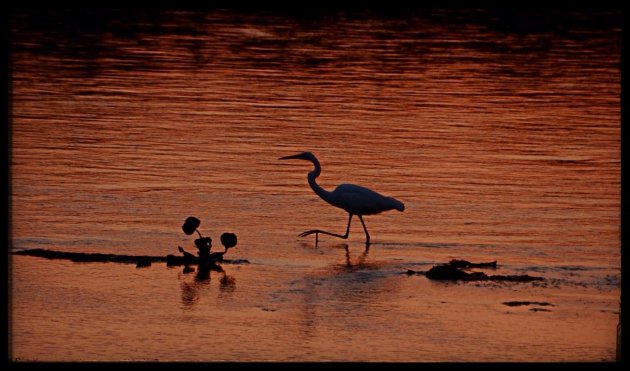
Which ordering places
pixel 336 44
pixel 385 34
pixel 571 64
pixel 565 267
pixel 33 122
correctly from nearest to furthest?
pixel 565 267
pixel 33 122
pixel 571 64
pixel 336 44
pixel 385 34

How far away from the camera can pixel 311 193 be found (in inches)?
559

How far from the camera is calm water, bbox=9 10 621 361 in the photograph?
8.83 m

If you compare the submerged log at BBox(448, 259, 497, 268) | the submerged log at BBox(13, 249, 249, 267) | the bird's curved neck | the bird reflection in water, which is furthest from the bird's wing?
the bird reflection in water

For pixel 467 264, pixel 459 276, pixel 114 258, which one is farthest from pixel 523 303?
pixel 114 258

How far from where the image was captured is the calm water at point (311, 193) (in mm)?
8828

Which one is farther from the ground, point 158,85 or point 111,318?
point 158,85

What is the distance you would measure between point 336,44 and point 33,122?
1222cm

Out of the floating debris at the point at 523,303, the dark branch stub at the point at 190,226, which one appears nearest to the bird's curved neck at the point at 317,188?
the dark branch stub at the point at 190,226

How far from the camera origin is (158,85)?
2283cm

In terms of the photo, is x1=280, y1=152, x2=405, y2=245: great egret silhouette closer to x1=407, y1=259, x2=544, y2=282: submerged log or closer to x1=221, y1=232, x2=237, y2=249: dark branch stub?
x1=221, y1=232, x2=237, y2=249: dark branch stub

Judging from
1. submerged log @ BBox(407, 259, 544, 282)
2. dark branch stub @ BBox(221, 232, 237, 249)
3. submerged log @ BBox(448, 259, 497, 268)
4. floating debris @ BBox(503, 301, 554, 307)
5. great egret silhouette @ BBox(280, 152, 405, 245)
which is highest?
great egret silhouette @ BBox(280, 152, 405, 245)

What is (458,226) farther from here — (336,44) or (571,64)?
(336,44)

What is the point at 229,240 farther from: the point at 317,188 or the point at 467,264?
the point at 317,188
